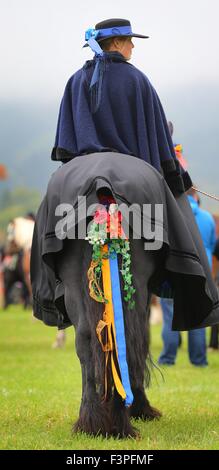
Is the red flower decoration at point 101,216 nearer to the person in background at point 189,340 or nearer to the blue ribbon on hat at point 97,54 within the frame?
the blue ribbon on hat at point 97,54

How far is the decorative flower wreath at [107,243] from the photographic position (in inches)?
219

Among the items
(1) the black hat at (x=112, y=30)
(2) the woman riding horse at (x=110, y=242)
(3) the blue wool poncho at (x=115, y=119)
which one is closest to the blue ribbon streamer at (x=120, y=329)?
(2) the woman riding horse at (x=110, y=242)

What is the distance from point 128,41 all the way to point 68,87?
49 cm

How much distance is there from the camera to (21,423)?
6668 mm

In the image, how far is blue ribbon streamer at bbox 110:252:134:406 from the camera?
216 inches

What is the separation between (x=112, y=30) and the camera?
6.36 m

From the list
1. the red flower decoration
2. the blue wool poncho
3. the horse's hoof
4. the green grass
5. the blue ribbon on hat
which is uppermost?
the blue ribbon on hat

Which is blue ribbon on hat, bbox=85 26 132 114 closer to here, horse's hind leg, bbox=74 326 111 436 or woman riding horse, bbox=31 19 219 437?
woman riding horse, bbox=31 19 219 437

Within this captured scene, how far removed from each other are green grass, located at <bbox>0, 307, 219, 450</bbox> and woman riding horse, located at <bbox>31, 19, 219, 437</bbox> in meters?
0.25

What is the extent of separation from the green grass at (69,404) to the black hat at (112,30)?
239cm

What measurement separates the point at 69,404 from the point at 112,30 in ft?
10.0

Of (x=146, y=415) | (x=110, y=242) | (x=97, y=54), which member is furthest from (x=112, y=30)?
(x=146, y=415)

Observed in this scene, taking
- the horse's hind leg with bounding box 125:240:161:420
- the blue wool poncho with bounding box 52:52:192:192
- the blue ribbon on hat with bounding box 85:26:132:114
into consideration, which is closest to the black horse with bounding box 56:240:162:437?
the horse's hind leg with bounding box 125:240:161:420

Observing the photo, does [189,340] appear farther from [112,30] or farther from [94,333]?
[94,333]
